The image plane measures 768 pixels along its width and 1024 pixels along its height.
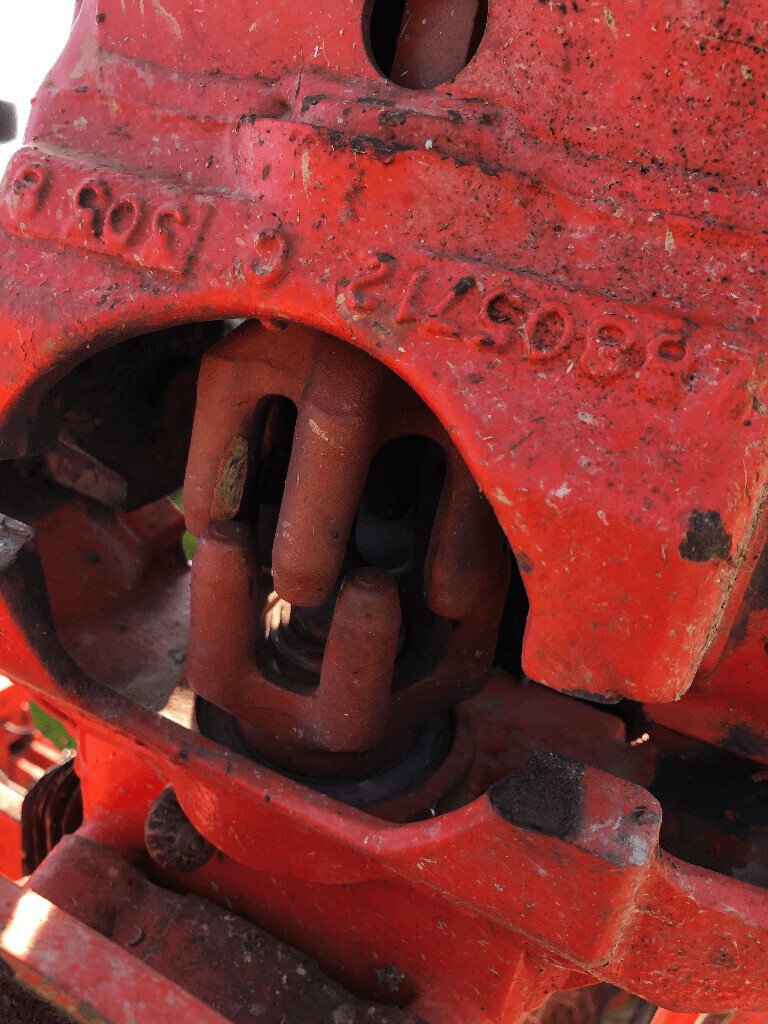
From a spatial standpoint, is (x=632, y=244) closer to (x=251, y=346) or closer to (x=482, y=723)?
(x=251, y=346)

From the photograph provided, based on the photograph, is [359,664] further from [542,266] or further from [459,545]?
[542,266]

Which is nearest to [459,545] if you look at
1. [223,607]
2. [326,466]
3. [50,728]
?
[326,466]

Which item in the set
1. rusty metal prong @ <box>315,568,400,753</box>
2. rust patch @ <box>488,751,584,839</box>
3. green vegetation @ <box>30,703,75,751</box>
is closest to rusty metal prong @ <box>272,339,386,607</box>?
rusty metal prong @ <box>315,568,400,753</box>

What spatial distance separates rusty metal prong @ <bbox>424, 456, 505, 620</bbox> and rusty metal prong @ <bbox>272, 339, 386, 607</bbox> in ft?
0.33

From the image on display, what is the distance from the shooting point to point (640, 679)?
0.74 meters

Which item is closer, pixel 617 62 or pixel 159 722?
pixel 617 62

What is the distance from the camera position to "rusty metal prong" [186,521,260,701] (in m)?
1.03

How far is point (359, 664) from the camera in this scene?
3.32 feet

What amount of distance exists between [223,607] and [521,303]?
53cm

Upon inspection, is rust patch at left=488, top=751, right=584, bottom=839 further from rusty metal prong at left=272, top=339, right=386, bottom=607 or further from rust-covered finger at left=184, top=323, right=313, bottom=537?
rust-covered finger at left=184, top=323, right=313, bottom=537

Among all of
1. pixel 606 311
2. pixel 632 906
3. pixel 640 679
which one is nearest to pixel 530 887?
pixel 632 906

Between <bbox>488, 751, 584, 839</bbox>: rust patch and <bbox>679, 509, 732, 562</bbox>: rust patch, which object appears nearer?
<bbox>679, 509, 732, 562</bbox>: rust patch

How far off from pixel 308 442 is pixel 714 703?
1.93 feet

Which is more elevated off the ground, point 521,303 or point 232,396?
point 521,303
